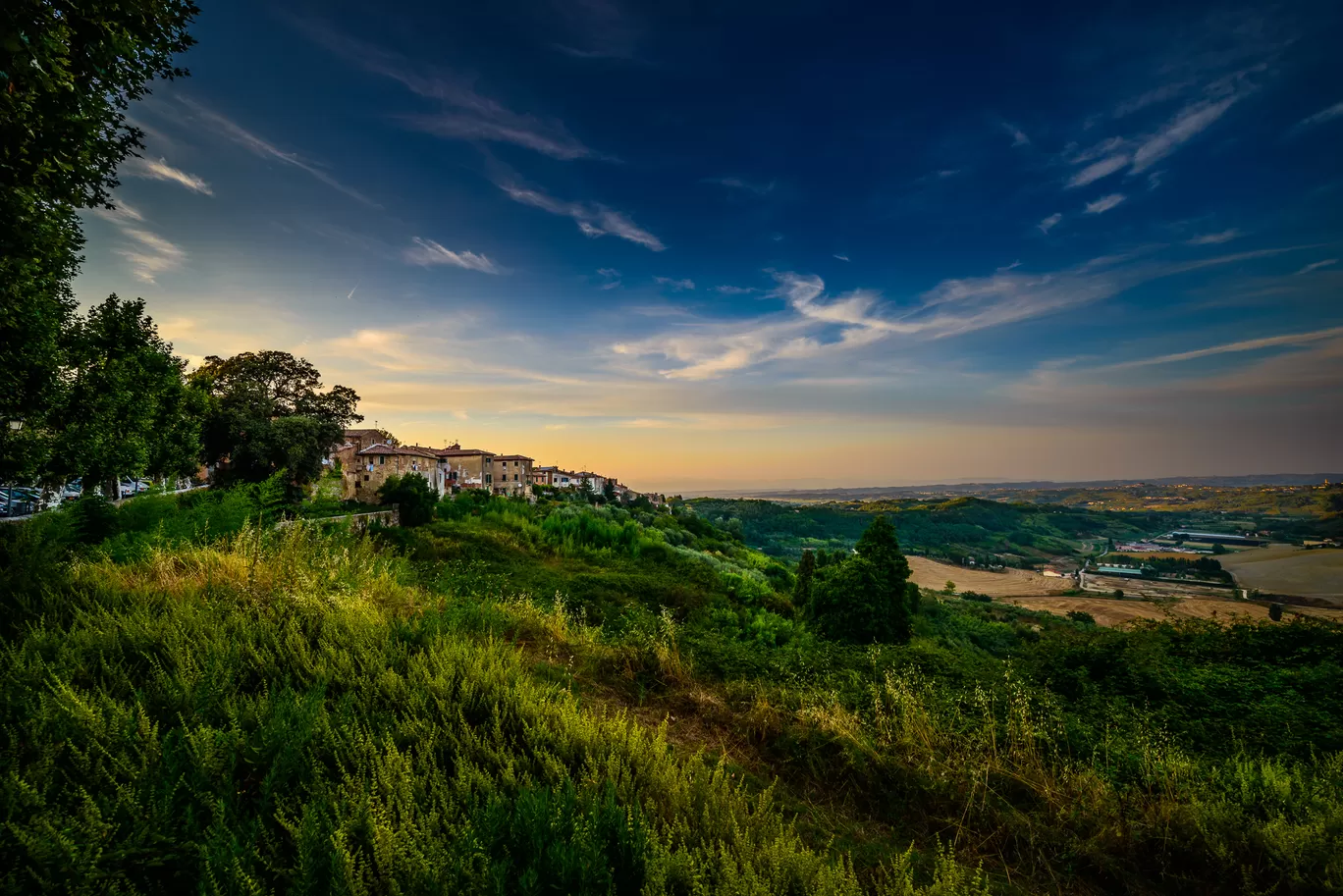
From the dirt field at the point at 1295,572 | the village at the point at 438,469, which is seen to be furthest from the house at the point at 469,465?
the dirt field at the point at 1295,572

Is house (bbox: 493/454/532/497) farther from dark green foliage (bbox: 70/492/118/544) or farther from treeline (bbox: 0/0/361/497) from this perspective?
dark green foliage (bbox: 70/492/118/544)

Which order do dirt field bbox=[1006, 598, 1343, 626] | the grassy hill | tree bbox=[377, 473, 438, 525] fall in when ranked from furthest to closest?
dirt field bbox=[1006, 598, 1343, 626] → tree bbox=[377, 473, 438, 525] → the grassy hill

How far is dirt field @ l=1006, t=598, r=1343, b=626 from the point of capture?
24798 millimetres

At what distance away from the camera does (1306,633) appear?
8789mm

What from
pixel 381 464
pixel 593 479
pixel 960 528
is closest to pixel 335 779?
pixel 381 464

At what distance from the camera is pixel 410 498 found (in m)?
20.9

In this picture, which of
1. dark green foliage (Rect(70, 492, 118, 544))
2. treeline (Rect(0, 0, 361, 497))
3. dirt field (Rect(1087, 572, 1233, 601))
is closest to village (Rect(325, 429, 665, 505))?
treeline (Rect(0, 0, 361, 497))

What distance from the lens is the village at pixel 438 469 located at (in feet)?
112

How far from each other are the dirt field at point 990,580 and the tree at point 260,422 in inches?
1750

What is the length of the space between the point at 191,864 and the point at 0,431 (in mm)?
21568

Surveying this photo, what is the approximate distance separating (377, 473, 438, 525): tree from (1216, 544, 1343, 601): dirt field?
4977 centimetres

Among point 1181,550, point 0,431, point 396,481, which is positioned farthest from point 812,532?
point 0,431

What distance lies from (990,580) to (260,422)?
66.8 m

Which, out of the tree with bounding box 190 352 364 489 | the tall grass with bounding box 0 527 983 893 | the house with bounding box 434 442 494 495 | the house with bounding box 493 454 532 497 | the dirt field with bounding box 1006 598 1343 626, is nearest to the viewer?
the tall grass with bounding box 0 527 983 893
